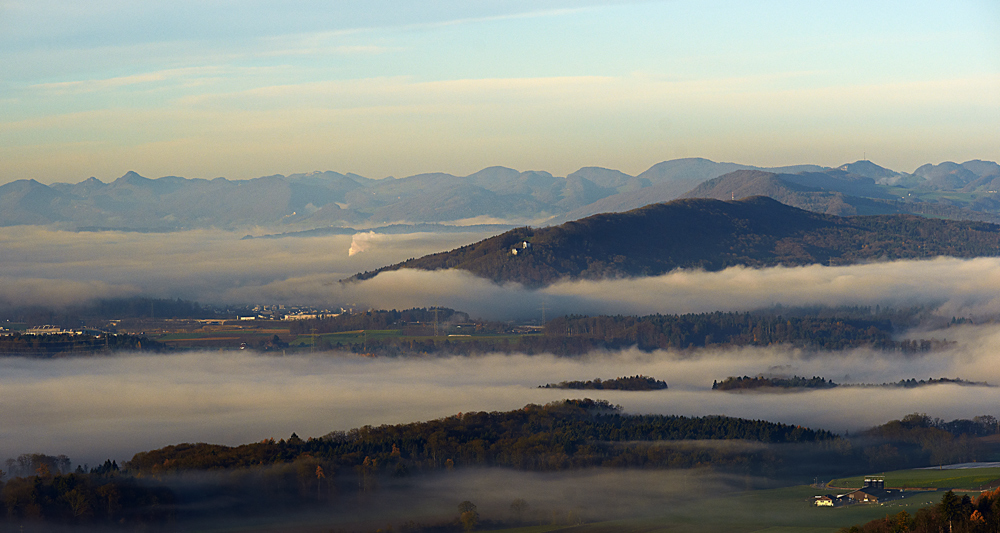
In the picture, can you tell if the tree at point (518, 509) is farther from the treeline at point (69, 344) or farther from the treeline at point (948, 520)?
the treeline at point (69, 344)

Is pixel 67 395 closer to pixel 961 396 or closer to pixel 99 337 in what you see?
pixel 99 337

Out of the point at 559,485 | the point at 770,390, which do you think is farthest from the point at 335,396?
the point at 770,390

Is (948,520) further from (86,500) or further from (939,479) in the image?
(86,500)

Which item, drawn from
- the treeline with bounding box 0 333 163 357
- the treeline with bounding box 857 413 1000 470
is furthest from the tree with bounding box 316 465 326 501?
the treeline with bounding box 0 333 163 357

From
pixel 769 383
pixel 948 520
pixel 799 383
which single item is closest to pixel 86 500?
pixel 948 520

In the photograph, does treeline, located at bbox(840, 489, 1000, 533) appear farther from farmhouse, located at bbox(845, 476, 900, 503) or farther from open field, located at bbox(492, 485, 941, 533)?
farmhouse, located at bbox(845, 476, 900, 503)

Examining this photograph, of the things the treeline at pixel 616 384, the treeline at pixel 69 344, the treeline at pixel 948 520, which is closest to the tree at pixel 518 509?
the treeline at pixel 948 520
